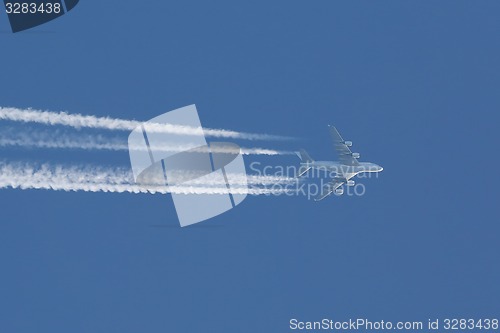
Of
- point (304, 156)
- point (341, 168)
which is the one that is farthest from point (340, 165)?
point (304, 156)

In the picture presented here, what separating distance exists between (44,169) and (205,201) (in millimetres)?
13612

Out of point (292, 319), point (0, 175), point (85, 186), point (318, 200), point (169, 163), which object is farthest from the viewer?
point (318, 200)

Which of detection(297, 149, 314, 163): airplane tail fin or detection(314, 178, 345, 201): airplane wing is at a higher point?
detection(297, 149, 314, 163): airplane tail fin

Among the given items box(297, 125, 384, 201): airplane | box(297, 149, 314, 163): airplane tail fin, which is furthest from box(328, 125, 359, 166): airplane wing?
box(297, 149, 314, 163): airplane tail fin

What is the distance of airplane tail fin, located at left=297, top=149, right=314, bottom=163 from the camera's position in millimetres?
64062

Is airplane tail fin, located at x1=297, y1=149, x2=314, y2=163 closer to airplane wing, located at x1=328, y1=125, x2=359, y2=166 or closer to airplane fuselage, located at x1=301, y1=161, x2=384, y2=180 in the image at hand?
airplane fuselage, located at x1=301, y1=161, x2=384, y2=180

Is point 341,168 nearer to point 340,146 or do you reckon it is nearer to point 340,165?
point 340,165

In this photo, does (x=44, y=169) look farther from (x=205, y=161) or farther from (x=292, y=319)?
(x=292, y=319)

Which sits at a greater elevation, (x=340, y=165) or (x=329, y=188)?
(x=340, y=165)

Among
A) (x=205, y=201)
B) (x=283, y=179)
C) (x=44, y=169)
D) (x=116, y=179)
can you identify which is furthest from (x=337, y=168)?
(x=44, y=169)

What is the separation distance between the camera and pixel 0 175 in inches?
1943

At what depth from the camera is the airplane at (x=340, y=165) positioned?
61.4 m

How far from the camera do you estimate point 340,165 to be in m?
62.2

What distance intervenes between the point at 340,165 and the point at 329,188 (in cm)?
395
